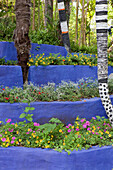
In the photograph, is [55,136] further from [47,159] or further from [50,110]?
[50,110]

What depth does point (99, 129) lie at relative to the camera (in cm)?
501

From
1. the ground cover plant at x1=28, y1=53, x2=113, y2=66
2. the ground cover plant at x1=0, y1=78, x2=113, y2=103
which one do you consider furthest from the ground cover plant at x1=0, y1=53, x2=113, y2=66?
the ground cover plant at x1=0, y1=78, x2=113, y2=103

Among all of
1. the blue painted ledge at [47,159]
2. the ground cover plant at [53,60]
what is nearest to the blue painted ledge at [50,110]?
the blue painted ledge at [47,159]

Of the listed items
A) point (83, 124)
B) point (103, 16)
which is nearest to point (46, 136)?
point (83, 124)

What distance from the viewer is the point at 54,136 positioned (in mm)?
4594

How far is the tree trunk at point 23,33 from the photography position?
666cm

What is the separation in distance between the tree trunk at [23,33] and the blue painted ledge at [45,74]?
1.01 ft

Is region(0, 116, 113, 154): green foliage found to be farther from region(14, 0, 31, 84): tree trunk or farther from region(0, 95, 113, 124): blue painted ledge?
region(14, 0, 31, 84): tree trunk

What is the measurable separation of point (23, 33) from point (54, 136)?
11.5 feet

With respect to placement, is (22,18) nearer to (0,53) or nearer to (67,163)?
(0,53)

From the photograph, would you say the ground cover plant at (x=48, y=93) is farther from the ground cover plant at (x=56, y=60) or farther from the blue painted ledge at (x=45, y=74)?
the ground cover plant at (x=56, y=60)

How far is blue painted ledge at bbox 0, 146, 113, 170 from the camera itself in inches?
164

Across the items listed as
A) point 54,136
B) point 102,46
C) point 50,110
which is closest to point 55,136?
point 54,136

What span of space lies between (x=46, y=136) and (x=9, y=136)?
795 millimetres
